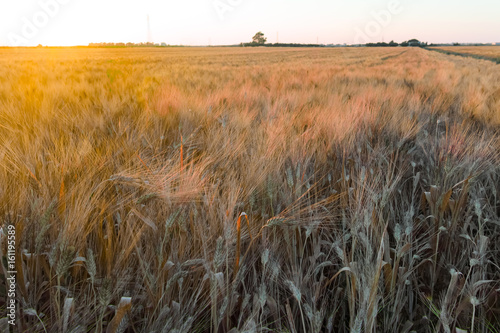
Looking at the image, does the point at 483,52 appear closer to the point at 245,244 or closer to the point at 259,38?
the point at 245,244

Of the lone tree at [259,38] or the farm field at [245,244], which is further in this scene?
the lone tree at [259,38]

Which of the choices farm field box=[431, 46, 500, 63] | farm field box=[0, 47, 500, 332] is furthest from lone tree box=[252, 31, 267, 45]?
farm field box=[0, 47, 500, 332]

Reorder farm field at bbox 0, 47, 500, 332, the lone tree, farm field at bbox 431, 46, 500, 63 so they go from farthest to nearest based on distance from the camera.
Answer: the lone tree < farm field at bbox 431, 46, 500, 63 < farm field at bbox 0, 47, 500, 332

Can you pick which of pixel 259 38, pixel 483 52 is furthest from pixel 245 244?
pixel 259 38

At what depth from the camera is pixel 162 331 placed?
67 cm

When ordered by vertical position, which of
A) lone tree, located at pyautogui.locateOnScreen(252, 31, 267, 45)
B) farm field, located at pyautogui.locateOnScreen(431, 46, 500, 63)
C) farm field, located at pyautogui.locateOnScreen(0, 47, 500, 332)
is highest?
lone tree, located at pyautogui.locateOnScreen(252, 31, 267, 45)

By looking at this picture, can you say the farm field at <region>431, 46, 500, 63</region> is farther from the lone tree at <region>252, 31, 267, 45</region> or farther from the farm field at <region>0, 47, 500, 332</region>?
the lone tree at <region>252, 31, 267, 45</region>

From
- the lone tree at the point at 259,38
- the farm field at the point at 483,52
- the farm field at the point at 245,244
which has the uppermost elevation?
the lone tree at the point at 259,38

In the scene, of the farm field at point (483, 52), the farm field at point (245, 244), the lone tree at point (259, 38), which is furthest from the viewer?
the lone tree at point (259, 38)

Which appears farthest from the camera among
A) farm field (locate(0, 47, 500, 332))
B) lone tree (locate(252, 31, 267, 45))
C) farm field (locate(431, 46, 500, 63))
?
lone tree (locate(252, 31, 267, 45))

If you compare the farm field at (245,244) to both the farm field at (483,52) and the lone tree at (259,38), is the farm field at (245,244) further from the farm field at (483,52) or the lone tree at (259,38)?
the lone tree at (259,38)

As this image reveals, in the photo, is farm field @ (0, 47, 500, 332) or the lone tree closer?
farm field @ (0, 47, 500, 332)

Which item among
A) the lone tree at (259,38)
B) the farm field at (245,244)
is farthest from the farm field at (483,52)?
the lone tree at (259,38)

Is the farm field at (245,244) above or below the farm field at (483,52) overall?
below
